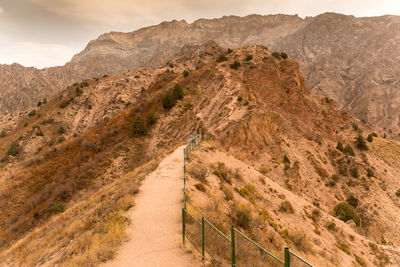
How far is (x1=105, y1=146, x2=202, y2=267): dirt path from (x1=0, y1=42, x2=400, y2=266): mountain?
1.82ft

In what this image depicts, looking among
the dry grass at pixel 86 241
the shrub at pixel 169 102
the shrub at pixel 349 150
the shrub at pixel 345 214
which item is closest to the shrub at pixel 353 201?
the shrub at pixel 345 214

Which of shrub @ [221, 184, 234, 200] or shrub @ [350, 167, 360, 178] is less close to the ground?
shrub @ [221, 184, 234, 200]

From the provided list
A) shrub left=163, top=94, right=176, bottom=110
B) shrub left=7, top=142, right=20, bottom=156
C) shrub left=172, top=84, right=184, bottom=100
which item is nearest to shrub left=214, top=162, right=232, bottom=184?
shrub left=163, top=94, right=176, bottom=110

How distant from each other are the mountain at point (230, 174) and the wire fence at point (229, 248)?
2275 mm

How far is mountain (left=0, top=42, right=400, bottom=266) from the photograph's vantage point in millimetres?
12453

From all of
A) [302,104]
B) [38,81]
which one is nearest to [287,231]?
[302,104]

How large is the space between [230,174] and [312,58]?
6452 inches

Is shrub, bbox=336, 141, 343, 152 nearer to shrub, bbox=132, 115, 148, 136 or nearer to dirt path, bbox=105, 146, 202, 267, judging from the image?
shrub, bbox=132, 115, 148, 136

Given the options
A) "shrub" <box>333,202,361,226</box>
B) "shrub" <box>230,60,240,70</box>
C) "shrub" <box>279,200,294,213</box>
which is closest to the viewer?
"shrub" <box>279,200,294,213</box>

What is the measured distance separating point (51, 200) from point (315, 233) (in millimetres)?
26071

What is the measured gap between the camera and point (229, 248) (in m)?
6.82

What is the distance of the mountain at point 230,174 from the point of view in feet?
40.9

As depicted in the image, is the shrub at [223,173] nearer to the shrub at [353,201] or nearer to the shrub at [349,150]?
the shrub at [353,201]

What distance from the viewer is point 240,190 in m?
16.3
